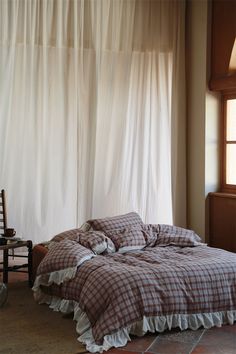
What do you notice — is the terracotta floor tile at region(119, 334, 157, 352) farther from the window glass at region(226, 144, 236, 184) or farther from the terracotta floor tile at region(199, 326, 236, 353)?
the window glass at region(226, 144, 236, 184)

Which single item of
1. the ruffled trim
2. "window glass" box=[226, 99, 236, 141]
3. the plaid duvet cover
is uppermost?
"window glass" box=[226, 99, 236, 141]

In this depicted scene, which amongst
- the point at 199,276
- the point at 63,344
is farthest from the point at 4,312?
the point at 199,276

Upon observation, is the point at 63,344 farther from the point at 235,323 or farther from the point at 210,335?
the point at 235,323

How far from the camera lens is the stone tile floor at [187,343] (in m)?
3.29

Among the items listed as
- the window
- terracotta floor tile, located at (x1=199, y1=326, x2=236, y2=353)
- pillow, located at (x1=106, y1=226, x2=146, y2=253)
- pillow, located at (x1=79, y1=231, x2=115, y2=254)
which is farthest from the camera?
the window

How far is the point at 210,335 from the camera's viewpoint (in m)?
3.55

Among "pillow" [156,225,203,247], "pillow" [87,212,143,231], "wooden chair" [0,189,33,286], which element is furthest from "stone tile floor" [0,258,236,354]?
"wooden chair" [0,189,33,286]

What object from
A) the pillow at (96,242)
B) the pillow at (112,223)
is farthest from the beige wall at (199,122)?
the pillow at (96,242)

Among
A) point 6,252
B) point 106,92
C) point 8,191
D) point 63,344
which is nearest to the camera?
point 63,344

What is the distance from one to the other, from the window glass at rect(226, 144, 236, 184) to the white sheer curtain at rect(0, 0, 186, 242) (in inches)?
21.2

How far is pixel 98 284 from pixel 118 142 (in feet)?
8.35

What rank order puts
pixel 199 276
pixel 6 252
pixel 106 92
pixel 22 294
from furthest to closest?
pixel 106 92 → pixel 6 252 → pixel 22 294 → pixel 199 276

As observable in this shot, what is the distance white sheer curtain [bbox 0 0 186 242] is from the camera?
544cm

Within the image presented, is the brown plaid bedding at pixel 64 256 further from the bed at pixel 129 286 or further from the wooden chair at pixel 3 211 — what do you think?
the wooden chair at pixel 3 211
